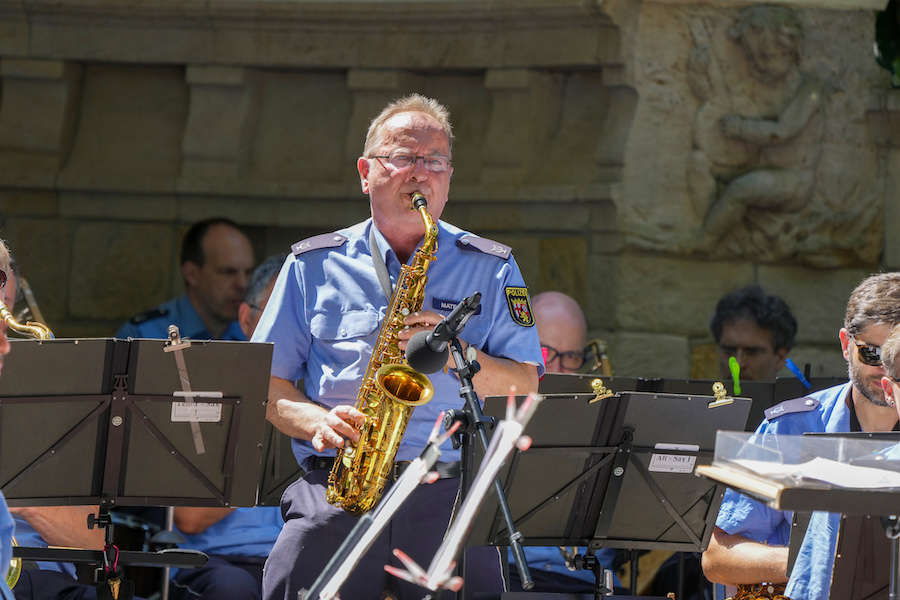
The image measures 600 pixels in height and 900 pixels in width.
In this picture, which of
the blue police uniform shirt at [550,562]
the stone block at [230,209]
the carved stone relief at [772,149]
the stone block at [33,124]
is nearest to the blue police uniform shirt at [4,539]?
the blue police uniform shirt at [550,562]

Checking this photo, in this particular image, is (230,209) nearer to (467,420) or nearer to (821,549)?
(467,420)

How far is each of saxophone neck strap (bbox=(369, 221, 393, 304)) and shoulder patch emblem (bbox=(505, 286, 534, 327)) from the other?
355mm

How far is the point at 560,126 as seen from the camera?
7.62 m

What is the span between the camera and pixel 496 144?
755 centimetres

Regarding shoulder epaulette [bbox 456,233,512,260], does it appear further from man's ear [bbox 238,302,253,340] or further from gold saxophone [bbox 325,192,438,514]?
man's ear [bbox 238,302,253,340]

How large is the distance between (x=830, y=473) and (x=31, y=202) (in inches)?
227

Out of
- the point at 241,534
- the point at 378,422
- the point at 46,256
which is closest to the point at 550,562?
the point at 241,534

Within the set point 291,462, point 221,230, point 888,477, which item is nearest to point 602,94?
point 221,230

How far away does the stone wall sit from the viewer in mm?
7117

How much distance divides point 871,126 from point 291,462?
3.74 m

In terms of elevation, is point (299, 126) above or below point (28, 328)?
above

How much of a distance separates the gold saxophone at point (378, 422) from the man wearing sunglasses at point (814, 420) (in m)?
1.08

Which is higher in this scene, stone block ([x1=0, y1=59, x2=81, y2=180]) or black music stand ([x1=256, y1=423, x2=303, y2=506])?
stone block ([x1=0, y1=59, x2=81, y2=180])

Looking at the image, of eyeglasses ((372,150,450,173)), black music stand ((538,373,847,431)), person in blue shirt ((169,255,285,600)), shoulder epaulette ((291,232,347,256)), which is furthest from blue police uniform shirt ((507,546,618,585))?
eyeglasses ((372,150,450,173))
